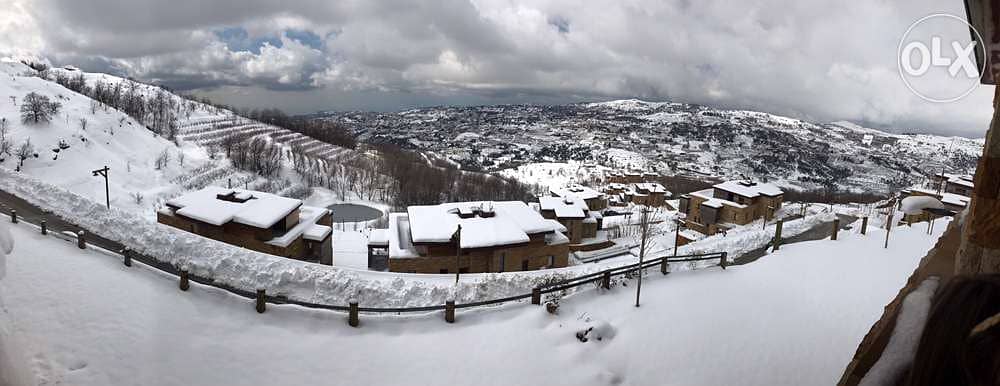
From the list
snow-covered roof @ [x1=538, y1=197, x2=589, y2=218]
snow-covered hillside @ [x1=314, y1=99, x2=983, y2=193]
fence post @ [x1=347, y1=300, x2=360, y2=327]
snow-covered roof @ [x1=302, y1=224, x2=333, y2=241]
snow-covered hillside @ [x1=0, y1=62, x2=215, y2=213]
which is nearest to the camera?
fence post @ [x1=347, y1=300, x2=360, y2=327]

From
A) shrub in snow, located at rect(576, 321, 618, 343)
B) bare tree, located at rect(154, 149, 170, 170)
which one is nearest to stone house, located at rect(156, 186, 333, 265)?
shrub in snow, located at rect(576, 321, 618, 343)

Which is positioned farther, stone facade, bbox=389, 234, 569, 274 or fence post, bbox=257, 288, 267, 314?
stone facade, bbox=389, 234, 569, 274

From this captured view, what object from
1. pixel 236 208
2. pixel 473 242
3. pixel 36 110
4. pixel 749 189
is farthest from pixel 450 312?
pixel 36 110

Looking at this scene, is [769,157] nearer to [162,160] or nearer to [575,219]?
[575,219]

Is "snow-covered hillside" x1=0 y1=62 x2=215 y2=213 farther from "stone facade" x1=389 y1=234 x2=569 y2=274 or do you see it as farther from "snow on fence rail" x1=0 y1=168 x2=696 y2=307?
"stone facade" x1=389 y1=234 x2=569 y2=274

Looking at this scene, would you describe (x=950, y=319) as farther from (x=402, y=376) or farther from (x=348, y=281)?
(x=348, y=281)

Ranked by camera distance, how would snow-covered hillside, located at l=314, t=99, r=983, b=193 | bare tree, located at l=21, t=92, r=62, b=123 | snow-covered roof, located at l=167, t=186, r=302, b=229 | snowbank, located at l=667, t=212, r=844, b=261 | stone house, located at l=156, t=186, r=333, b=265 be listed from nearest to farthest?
1. snowbank, located at l=667, t=212, r=844, b=261
2. snow-covered roof, located at l=167, t=186, r=302, b=229
3. stone house, located at l=156, t=186, r=333, b=265
4. bare tree, located at l=21, t=92, r=62, b=123
5. snow-covered hillside, located at l=314, t=99, r=983, b=193
